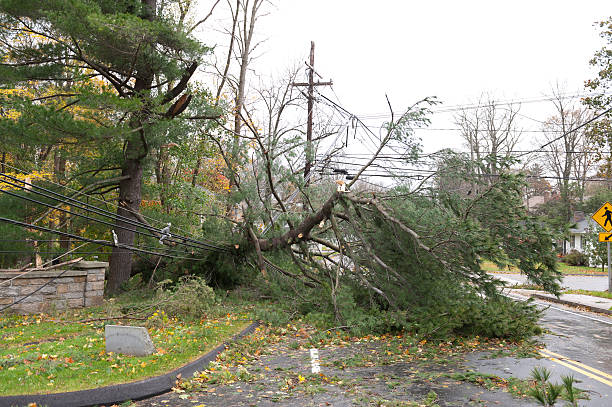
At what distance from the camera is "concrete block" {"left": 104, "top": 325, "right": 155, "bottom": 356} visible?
22.2 feet

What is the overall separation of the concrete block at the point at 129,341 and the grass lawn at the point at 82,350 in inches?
4.6

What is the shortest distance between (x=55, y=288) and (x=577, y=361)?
11.2 meters

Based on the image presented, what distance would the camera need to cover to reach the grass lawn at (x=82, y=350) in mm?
5478

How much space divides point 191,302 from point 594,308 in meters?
11.4

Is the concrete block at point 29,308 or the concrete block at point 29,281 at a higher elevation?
the concrete block at point 29,281

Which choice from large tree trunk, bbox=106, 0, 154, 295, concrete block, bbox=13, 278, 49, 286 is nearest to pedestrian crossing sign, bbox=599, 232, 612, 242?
large tree trunk, bbox=106, 0, 154, 295

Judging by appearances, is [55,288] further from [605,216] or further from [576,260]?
[576,260]

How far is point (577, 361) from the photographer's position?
736cm

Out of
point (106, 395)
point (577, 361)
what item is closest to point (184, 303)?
point (106, 395)

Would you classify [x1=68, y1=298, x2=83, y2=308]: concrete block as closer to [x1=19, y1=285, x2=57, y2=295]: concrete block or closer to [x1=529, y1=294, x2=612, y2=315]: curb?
[x1=19, y1=285, x2=57, y2=295]: concrete block

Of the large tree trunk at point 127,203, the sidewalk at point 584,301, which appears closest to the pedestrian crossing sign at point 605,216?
the sidewalk at point 584,301

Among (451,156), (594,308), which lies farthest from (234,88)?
(594,308)

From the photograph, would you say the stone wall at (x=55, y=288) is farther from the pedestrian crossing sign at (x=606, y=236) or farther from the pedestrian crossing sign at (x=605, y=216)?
the pedestrian crossing sign at (x=605, y=216)

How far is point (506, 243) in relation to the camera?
8.90m
